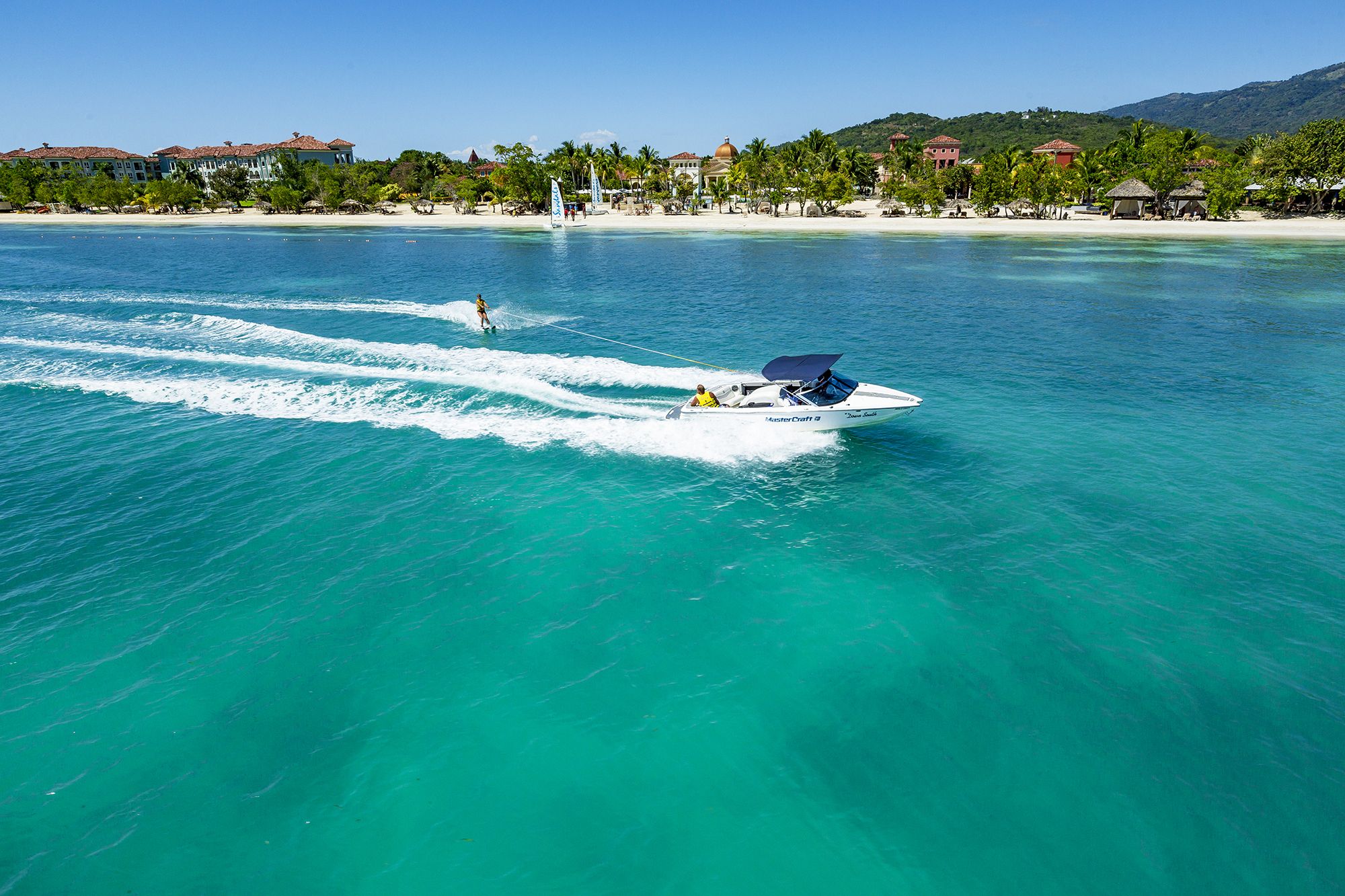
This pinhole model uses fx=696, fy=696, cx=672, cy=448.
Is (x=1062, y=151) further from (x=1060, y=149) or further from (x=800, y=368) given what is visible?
(x=800, y=368)

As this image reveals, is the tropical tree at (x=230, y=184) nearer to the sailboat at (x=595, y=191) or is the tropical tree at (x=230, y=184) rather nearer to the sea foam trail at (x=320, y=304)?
the sailboat at (x=595, y=191)

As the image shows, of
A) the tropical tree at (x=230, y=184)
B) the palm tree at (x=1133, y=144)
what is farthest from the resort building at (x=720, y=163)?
the tropical tree at (x=230, y=184)

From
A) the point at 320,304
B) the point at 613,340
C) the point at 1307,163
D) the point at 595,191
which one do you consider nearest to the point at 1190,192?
the point at 1307,163

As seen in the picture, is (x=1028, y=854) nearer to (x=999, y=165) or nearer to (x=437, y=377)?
(x=437, y=377)

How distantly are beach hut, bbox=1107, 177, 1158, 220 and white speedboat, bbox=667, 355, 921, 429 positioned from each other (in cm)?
10959

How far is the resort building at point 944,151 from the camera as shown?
172750mm

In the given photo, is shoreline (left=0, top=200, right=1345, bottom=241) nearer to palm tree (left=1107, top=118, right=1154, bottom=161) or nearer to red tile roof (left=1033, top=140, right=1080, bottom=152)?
palm tree (left=1107, top=118, right=1154, bottom=161)

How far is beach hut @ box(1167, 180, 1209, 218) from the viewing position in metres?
111

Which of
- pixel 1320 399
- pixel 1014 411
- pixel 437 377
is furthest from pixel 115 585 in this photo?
pixel 1320 399

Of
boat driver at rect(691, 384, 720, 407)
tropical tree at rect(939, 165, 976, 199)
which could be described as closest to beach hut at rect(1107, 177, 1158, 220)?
tropical tree at rect(939, 165, 976, 199)

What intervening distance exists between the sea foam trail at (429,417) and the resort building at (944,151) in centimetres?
17110

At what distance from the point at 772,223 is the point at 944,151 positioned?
83.7 m

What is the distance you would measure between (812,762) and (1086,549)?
1160 centimetres

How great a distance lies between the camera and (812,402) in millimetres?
25844
